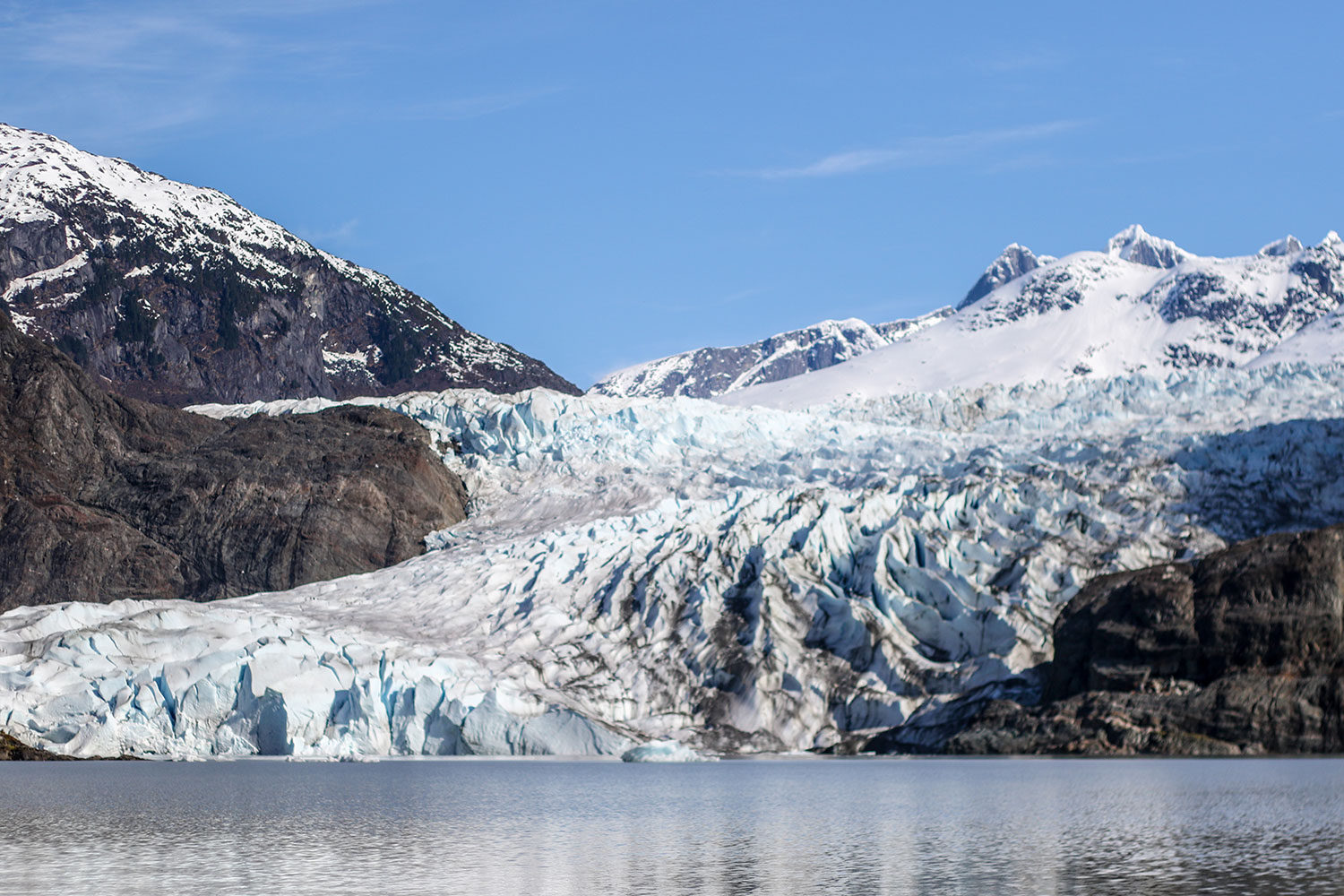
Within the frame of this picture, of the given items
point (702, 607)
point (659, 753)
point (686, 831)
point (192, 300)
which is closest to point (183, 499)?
point (702, 607)

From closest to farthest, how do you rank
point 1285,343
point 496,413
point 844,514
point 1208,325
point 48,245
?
point 844,514 < point 496,413 < point 48,245 < point 1285,343 < point 1208,325

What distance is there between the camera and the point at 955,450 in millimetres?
81250

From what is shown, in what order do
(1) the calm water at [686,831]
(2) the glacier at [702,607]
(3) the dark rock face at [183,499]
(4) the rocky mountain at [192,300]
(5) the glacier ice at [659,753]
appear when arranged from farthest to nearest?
(4) the rocky mountain at [192,300] < (3) the dark rock face at [183,499] < (5) the glacier ice at [659,753] < (2) the glacier at [702,607] < (1) the calm water at [686,831]

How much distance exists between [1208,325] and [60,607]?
166 m

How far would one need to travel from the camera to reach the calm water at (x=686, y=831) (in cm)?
2525

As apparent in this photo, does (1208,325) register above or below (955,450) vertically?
above

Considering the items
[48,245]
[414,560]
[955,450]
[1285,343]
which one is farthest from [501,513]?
[1285,343]

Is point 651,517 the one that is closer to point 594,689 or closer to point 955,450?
point 594,689

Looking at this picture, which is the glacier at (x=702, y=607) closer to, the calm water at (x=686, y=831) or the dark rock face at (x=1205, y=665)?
the dark rock face at (x=1205, y=665)

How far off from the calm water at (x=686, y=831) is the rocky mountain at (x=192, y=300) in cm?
8355

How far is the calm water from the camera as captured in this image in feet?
82.8

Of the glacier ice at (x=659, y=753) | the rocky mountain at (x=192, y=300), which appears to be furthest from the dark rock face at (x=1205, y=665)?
the rocky mountain at (x=192, y=300)

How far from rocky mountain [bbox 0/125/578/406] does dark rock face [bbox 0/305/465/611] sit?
4001 centimetres

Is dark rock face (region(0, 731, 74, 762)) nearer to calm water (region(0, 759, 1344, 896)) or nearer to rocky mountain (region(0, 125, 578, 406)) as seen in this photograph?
calm water (region(0, 759, 1344, 896))
